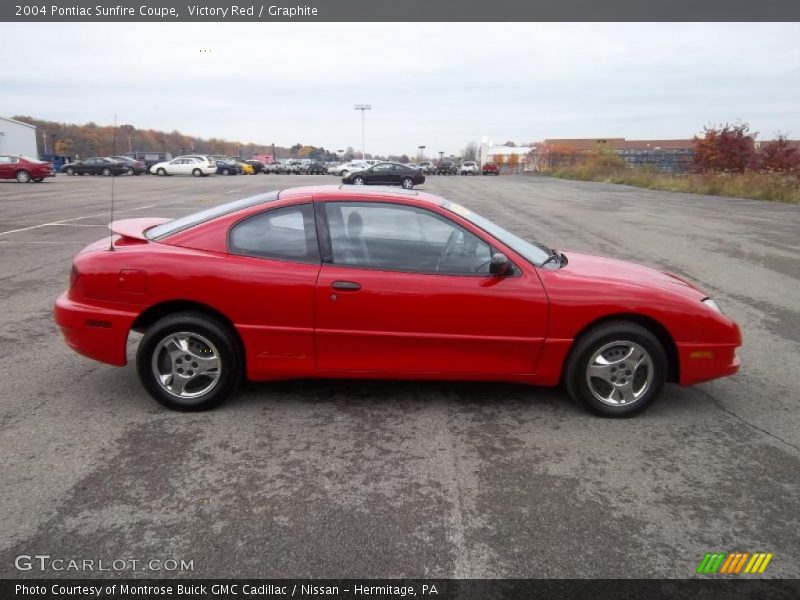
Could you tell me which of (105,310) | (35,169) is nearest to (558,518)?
(105,310)

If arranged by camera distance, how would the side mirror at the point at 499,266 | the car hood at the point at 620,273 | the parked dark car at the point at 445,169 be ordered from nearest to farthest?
the side mirror at the point at 499,266 → the car hood at the point at 620,273 → the parked dark car at the point at 445,169

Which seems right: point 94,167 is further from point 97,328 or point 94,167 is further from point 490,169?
point 97,328

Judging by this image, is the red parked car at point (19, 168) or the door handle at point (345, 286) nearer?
the door handle at point (345, 286)

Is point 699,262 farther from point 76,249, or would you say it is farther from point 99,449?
point 76,249

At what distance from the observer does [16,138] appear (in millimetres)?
62156

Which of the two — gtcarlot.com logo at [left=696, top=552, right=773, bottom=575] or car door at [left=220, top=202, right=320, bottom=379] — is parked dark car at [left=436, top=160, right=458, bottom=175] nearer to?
car door at [left=220, top=202, right=320, bottom=379]

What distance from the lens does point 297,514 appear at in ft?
9.63

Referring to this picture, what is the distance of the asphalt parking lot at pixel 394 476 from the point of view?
267 centimetres

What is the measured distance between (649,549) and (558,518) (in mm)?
418

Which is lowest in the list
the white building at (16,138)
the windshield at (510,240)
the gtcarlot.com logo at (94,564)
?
the gtcarlot.com logo at (94,564)

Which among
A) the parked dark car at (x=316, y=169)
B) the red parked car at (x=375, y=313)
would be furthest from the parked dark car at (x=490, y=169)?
the red parked car at (x=375, y=313)

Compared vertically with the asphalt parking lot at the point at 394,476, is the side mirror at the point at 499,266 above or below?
above

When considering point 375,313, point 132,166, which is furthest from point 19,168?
point 375,313

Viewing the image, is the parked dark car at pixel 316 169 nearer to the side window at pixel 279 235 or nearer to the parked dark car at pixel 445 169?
the parked dark car at pixel 445 169
